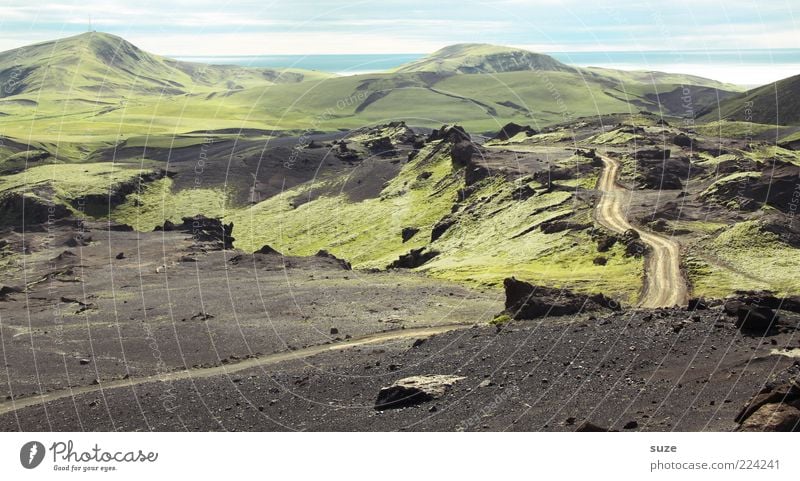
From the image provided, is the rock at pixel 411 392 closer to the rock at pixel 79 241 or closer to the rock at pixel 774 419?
the rock at pixel 774 419

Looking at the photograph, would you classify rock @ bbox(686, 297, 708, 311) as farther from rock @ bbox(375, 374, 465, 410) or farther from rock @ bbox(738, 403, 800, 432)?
rock @ bbox(738, 403, 800, 432)

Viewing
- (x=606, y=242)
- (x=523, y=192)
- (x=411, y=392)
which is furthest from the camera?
(x=523, y=192)

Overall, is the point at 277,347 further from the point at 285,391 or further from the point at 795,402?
the point at 795,402

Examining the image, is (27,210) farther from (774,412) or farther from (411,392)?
(774,412)

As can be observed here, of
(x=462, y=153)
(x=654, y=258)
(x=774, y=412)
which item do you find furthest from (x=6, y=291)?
(x=462, y=153)

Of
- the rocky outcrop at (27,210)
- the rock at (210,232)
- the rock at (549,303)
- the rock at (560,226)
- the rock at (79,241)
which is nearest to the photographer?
the rock at (549,303)

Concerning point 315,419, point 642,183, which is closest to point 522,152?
point 642,183

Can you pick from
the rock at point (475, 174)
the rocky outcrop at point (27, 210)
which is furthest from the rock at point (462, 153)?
the rocky outcrop at point (27, 210)
